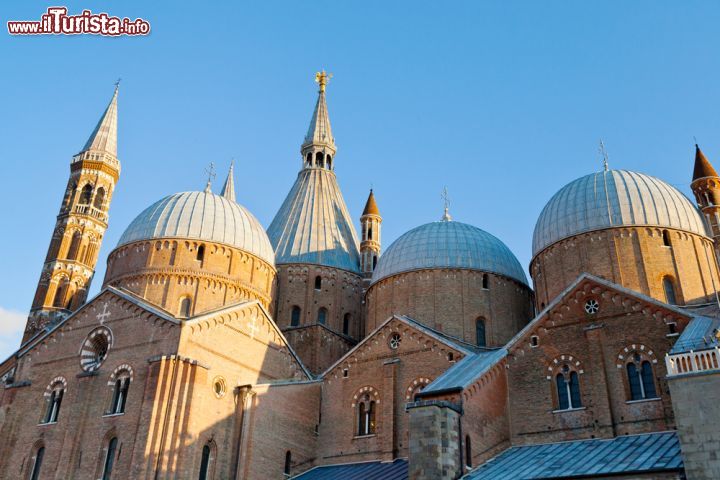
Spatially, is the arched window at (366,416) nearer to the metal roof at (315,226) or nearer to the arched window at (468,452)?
the arched window at (468,452)

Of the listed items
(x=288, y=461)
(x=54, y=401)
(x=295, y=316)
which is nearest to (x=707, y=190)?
(x=295, y=316)

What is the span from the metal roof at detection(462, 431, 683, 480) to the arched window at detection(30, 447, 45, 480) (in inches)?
622

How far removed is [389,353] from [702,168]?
1762 centimetres

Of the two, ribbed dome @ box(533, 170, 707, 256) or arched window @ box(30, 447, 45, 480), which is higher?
ribbed dome @ box(533, 170, 707, 256)

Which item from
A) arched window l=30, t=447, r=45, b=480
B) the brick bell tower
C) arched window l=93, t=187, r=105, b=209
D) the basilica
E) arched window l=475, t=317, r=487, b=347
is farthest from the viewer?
arched window l=93, t=187, r=105, b=209

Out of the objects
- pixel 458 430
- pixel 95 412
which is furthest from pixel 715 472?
pixel 95 412

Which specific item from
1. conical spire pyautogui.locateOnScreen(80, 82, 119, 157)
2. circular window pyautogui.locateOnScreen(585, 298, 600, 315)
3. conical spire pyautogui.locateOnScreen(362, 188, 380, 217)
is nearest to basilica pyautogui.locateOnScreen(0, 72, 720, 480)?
circular window pyautogui.locateOnScreen(585, 298, 600, 315)

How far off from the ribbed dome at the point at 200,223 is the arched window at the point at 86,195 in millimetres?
9535

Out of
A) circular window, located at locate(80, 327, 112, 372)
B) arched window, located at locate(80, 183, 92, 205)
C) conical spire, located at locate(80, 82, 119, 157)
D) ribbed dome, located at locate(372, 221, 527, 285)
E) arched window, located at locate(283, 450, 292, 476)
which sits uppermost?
conical spire, located at locate(80, 82, 119, 157)

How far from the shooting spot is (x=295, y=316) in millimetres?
35156

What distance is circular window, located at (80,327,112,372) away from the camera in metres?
25.8

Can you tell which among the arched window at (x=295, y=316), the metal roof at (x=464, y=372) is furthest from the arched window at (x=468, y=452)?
the arched window at (x=295, y=316)

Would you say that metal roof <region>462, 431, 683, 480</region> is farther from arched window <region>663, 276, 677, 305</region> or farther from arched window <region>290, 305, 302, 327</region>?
arched window <region>290, 305, 302, 327</region>

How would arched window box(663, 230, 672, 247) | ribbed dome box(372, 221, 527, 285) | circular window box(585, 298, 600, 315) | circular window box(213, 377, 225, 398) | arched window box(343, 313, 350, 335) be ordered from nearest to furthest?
1. circular window box(585, 298, 600, 315)
2. circular window box(213, 377, 225, 398)
3. arched window box(663, 230, 672, 247)
4. ribbed dome box(372, 221, 527, 285)
5. arched window box(343, 313, 350, 335)
